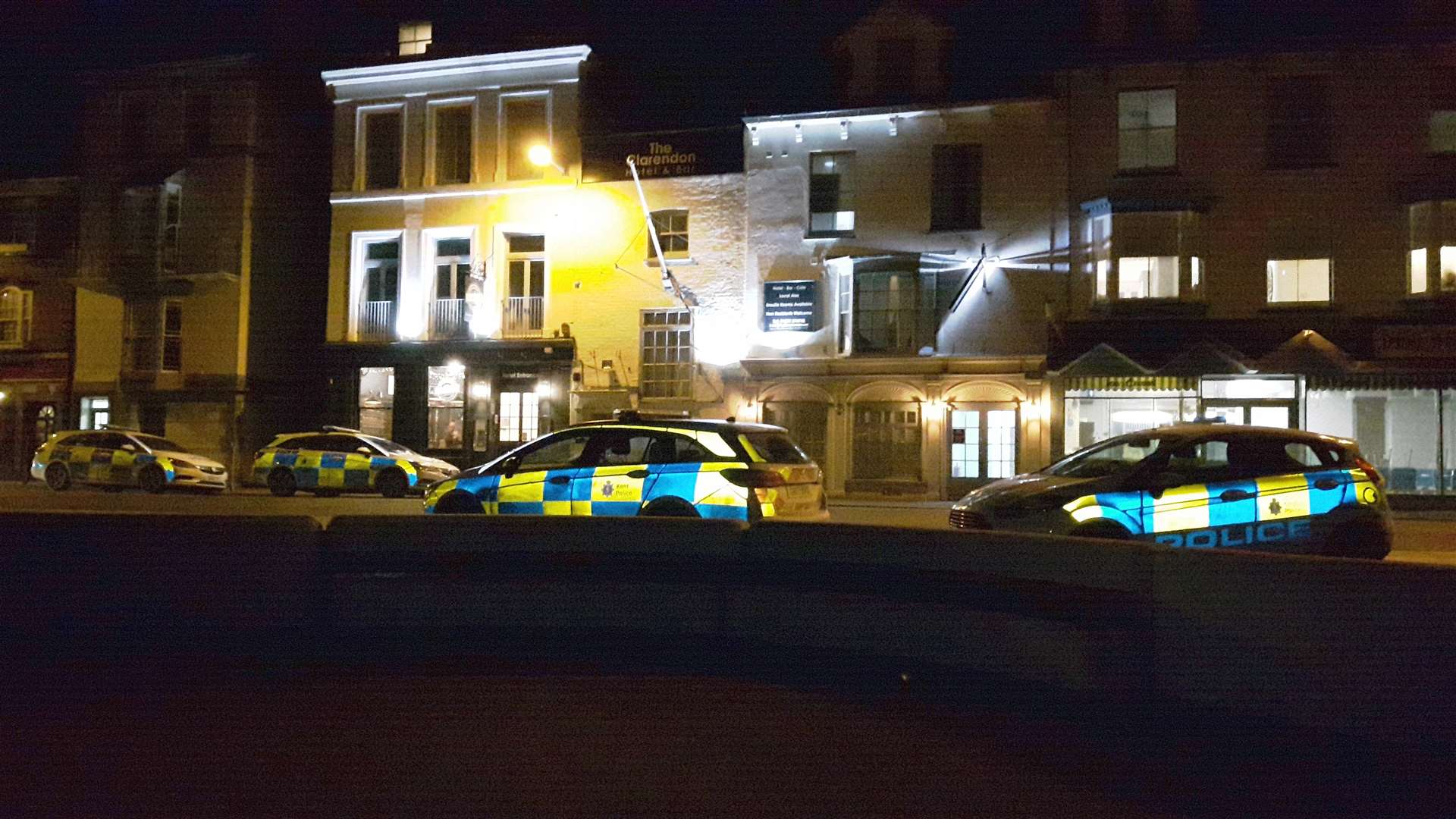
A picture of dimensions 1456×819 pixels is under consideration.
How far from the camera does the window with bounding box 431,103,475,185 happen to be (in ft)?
91.1

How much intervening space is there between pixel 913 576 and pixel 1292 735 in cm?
236

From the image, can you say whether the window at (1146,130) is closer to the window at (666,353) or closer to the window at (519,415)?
the window at (666,353)

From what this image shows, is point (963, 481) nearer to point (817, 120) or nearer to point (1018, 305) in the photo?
point (1018, 305)

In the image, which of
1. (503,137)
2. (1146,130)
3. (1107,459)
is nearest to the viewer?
(1107,459)

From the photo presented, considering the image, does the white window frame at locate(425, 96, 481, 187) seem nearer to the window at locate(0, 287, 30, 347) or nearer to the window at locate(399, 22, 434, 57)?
the window at locate(399, 22, 434, 57)

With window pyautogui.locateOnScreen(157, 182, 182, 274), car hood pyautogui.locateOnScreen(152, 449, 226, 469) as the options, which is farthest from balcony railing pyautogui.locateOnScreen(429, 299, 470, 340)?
window pyautogui.locateOnScreen(157, 182, 182, 274)

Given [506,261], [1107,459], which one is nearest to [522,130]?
[506,261]

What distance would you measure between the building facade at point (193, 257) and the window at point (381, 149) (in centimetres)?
304

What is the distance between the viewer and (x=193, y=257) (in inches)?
1138

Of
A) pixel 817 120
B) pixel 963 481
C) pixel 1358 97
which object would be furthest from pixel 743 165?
pixel 1358 97

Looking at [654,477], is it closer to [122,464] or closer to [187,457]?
[187,457]

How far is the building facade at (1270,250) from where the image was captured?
21.1 meters

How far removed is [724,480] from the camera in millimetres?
10227

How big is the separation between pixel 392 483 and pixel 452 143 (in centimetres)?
1097
